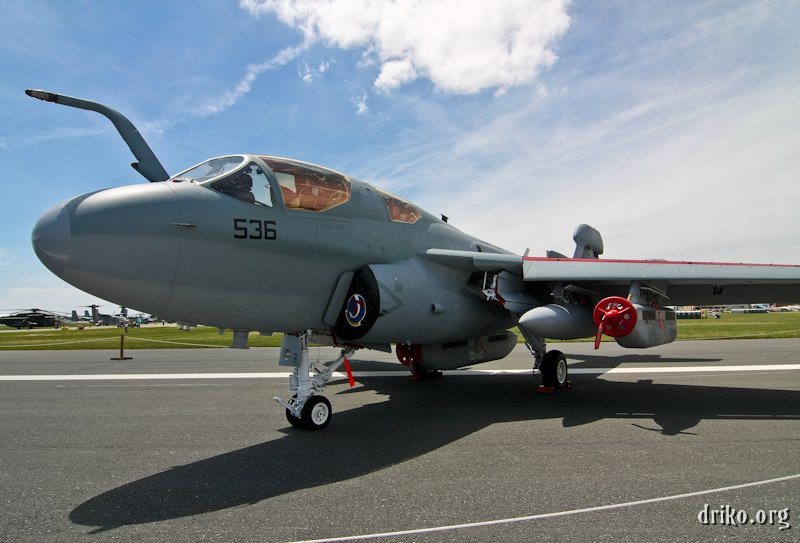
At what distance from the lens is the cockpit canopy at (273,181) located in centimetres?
561

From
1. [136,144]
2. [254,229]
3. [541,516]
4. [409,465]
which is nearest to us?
[541,516]

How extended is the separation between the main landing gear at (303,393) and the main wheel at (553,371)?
4.73 metres

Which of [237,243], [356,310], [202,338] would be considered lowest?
[202,338]

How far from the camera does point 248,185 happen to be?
5695mm

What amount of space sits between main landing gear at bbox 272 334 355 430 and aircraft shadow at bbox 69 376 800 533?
0.16m

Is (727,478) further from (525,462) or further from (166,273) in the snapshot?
(166,273)

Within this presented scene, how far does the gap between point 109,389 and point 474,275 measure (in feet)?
25.0

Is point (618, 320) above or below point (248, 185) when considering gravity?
below

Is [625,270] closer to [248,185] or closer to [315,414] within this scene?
[315,414]

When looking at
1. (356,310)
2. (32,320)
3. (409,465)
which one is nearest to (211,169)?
(356,310)

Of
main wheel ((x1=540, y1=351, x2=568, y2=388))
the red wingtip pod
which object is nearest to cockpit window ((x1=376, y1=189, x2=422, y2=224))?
the red wingtip pod

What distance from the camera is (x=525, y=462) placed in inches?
183

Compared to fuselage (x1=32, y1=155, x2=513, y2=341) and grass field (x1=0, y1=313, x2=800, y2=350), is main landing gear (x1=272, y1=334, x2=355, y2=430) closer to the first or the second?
fuselage (x1=32, y1=155, x2=513, y2=341)

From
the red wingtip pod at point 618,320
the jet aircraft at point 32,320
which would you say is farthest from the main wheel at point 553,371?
the jet aircraft at point 32,320
